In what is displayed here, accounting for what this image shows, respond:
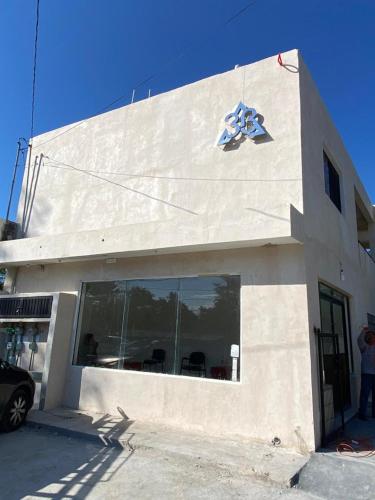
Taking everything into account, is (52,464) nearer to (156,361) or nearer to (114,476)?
(114,476)

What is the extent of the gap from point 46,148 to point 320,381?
33.4 feet

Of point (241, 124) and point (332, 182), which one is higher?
point (241, 124)

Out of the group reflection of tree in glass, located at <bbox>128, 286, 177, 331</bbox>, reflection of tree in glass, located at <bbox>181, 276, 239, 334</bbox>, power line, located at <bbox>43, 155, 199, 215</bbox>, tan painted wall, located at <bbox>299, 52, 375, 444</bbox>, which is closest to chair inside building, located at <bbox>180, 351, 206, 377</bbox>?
reflection of tree in glass, located at <bbox>181, 276, 239, 334</bbox>

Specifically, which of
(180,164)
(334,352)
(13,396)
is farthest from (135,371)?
(180,164)

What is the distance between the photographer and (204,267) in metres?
7.50

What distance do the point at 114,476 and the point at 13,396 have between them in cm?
296

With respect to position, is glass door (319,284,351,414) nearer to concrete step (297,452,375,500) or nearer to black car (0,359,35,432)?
concrete step (297,452,375,500)

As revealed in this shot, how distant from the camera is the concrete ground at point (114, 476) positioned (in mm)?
4418

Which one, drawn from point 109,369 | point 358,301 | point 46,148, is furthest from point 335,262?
point 46,148

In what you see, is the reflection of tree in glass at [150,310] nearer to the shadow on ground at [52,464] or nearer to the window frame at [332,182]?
the shadow on ground at [52,464]

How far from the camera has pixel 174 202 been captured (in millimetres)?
8477

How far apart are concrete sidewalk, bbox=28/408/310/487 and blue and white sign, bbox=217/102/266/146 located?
5973 mm

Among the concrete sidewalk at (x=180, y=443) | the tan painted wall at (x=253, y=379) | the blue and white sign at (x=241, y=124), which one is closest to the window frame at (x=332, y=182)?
the blue and white sign at (x=241, y=124)

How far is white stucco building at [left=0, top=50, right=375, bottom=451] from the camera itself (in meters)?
6.45
